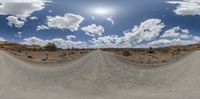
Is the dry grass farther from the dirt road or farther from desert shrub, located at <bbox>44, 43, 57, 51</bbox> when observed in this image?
desert shrub, located at <bbox>44, 43, 57, 51</bbox>

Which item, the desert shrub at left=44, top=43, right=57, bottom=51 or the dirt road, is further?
the desert shrub at left=44, top=43, right=57, bottom=51

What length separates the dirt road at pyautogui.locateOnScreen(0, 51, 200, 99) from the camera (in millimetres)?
2787

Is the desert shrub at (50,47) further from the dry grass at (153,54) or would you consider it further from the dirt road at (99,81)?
the dry grass at (153,54)

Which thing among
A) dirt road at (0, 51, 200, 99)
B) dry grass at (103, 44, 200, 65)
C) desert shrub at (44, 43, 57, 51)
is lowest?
dirt road at (0, 51, 200, 99)

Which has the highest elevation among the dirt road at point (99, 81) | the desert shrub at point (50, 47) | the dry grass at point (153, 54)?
the desert shrub at point (50, 47)

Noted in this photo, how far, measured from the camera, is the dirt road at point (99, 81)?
2787 mm

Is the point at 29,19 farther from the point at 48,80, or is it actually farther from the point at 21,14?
the point at 48,80

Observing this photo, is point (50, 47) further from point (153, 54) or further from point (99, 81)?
point (153, 54)

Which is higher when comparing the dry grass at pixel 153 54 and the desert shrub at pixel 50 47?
the desert shrub at pixel 50 47

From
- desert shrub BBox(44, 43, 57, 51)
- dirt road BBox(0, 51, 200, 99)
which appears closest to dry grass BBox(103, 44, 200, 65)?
dirt road BBox(0, 51, 200, 99)

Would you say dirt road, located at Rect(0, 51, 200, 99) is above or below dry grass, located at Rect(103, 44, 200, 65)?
below

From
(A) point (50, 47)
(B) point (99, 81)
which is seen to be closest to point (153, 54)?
(B) point (99, 81)

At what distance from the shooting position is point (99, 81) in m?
2.84

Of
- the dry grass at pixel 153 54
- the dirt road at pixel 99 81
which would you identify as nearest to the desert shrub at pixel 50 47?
the dirt road at pixel 99 81
